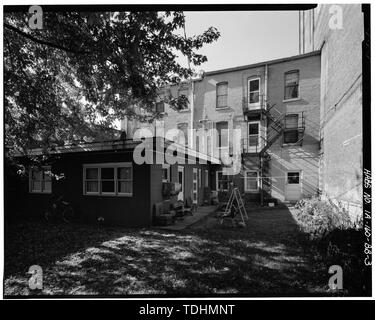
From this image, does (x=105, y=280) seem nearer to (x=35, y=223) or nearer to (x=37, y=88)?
(x=37, y=88)

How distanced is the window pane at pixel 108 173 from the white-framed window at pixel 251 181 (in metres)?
10.2

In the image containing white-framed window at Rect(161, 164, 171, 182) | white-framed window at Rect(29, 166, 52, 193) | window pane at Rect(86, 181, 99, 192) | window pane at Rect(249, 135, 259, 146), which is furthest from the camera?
window pane at Rect(249, 135, 259, 146)

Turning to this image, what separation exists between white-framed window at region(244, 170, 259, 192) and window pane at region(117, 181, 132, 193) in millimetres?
9757

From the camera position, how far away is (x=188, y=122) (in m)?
17.4

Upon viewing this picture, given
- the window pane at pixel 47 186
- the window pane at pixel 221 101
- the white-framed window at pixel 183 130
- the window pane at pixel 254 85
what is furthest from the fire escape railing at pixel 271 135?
the window pane at pixel 47 186

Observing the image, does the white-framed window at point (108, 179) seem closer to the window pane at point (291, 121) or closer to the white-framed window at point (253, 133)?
the white-framed window at point (253, 133)

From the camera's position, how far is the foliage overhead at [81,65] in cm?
411

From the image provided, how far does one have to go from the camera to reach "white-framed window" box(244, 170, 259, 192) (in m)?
15.5

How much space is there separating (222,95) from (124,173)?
11.1 meters

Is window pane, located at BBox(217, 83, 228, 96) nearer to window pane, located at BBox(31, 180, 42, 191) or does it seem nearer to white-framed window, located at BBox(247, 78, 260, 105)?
white-framed window, located at BBox(247, 78, 260, 105)

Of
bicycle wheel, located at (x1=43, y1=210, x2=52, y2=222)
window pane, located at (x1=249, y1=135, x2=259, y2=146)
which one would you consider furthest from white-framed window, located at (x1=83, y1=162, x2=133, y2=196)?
window pane, located at (x1=249, y1=135, x2=259, y2=146)

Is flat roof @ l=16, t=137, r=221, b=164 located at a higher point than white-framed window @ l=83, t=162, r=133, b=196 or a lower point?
higher
